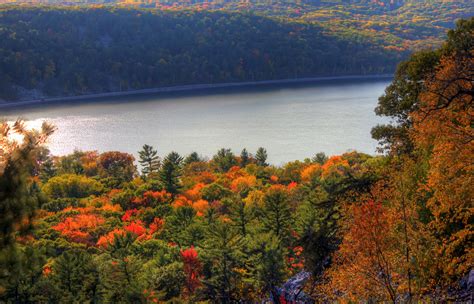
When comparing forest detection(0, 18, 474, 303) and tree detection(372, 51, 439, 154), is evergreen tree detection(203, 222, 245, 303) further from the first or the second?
tree detection(372, 51, 439, 154)

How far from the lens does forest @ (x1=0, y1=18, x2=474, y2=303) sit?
11.6 metres

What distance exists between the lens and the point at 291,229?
99.9ft

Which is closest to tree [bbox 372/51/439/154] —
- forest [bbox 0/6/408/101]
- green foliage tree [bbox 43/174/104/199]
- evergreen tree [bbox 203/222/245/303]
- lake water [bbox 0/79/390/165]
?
evergreen tree [bbox 203/222/245/303]

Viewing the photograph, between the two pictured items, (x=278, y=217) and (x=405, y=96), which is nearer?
(x=405, y=96)

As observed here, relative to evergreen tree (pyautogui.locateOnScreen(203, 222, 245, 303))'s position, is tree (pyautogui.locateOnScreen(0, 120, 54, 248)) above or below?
above

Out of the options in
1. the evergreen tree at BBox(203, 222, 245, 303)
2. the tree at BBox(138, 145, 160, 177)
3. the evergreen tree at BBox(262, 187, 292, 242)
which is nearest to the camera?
the evergreen tree at BBox(203, 222, 245, 303)

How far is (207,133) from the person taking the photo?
96625 millimetres

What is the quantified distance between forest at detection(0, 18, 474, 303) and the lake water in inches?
1230

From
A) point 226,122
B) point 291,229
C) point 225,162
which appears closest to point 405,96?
point 291,229

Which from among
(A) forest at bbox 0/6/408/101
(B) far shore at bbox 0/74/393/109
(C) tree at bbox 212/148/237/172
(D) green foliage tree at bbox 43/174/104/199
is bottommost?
(C) tree at bbox 212/148/237/172

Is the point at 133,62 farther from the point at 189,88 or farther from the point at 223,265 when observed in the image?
the point at 223,265

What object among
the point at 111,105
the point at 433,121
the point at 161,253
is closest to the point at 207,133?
the point at 111,105

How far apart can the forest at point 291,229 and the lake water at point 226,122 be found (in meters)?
31.2

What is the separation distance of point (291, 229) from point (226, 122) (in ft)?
252
